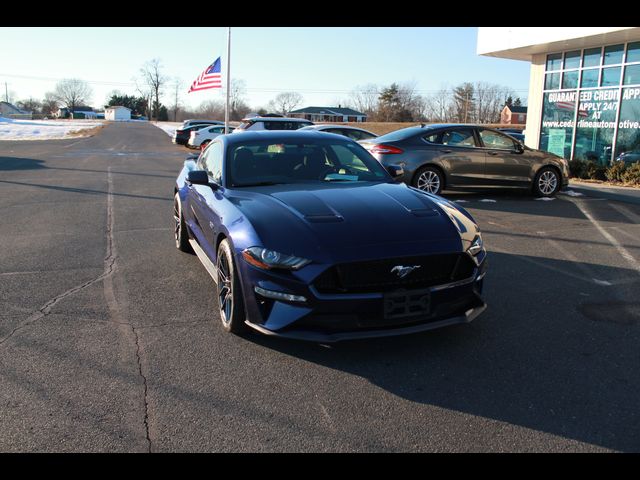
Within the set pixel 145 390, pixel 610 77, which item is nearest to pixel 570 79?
pixel 610 77

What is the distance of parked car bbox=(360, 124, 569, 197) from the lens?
1093cm

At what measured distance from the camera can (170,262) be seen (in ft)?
21.2

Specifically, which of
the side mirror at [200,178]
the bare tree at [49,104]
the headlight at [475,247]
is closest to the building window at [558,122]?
the headlight at [475,247]

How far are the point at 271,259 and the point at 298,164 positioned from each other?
1.84 metres

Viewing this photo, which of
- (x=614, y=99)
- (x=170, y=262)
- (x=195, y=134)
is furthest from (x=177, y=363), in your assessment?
(x=195, y=134)

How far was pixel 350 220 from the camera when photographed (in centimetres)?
410

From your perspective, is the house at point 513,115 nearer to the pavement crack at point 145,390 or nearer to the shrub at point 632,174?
the shrub at point 632,174

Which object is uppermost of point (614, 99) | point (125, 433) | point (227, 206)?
point (614, 99)

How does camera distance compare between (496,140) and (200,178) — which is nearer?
(200,178)

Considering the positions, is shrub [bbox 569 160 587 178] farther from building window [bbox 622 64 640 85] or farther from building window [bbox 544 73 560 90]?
building window [bbox 544 73 560 90]

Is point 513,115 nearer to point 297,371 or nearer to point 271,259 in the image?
point 271,259

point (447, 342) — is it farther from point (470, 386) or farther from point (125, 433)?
point (125, 433)

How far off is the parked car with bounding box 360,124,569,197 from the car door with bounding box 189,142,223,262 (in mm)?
5211
